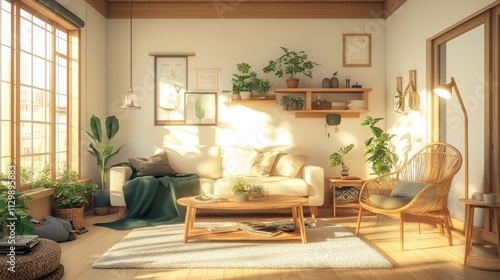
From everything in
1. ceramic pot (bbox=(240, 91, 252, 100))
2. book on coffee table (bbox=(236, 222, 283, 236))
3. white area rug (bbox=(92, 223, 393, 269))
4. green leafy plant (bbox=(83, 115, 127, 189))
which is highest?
ceramic pot (bbox=(240, 91, 252, 100))

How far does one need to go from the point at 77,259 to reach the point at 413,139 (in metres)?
4.01

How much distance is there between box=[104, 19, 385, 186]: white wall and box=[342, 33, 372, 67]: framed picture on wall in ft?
0.32

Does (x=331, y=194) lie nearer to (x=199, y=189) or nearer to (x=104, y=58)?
(x=199, y=189)

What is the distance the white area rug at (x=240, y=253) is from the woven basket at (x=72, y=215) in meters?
0.73

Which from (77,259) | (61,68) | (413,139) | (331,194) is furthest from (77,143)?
(413,139)

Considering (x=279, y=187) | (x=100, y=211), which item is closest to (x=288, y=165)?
(x=279, y=187)

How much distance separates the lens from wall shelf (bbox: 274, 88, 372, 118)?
631 cm

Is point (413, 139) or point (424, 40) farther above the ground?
point (424, 40)

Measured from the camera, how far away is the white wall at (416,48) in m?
4.68

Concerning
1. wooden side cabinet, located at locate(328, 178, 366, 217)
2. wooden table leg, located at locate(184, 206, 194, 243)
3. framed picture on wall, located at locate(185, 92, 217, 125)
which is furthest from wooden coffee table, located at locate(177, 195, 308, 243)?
framed picture on wall, located at locate(185, 92, 217, 125)

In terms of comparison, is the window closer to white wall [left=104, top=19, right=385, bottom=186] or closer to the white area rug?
white wall [left=104, top=19, right=385, bottom=186]

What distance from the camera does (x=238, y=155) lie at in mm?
6203

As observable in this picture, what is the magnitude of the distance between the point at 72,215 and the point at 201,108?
2.41 m

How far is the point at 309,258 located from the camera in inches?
142
